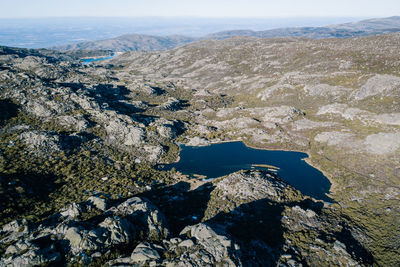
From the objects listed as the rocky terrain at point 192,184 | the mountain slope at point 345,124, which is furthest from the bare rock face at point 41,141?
the mountain slope at point 345,124

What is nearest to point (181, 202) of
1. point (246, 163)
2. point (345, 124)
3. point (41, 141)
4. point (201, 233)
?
point (201, 233)

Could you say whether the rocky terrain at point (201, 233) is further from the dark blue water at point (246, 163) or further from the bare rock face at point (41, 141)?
the bare rock face at point (41, 141)

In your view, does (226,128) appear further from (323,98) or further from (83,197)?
(83,197)

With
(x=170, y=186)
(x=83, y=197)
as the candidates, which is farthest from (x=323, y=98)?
(x=83, y=197)

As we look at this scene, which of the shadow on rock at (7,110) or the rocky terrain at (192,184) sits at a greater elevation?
the shadow on rock at (7,110)

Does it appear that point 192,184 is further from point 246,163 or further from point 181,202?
point 246,163
